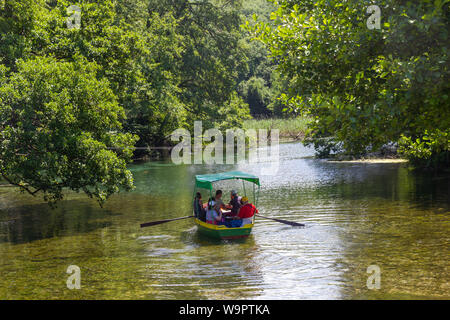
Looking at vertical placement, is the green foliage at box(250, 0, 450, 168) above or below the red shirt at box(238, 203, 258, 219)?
above

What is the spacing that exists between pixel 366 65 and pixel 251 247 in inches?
295

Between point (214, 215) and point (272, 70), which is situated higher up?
point (272, 70)

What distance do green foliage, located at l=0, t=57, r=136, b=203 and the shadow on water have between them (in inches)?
70.0

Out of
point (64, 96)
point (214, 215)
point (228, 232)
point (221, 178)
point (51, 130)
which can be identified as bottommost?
point (228, 232)

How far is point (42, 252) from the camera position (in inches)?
685

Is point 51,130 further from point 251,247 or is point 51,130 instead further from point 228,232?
point 251,247

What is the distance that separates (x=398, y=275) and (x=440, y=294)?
63.6 inches

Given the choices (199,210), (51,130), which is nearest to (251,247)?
Answer: (199,210)

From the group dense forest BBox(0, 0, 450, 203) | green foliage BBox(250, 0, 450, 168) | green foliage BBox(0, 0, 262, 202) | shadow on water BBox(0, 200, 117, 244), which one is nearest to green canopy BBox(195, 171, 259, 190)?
dense forest BBox(0, 0, 450, 203)

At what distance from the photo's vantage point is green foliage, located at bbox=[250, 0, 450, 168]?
10680 millimetres

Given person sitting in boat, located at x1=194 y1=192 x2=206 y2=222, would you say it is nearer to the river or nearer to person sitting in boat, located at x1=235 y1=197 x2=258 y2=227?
the river

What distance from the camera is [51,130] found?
66.8 ft
